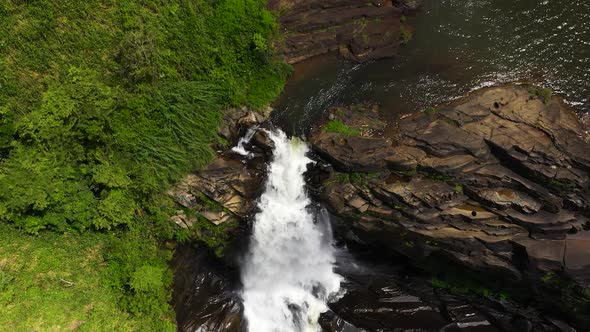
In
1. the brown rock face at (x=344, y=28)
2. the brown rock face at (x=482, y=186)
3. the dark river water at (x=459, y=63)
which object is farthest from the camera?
the brown rock face at (x=344, y=28)

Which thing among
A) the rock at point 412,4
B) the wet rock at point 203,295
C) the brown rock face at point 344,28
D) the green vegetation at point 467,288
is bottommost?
the wet rock at point 203,295

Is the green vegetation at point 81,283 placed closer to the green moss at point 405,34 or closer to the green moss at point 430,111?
the green moss at point 430,111

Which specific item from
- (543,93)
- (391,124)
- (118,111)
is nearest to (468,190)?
(391,124)

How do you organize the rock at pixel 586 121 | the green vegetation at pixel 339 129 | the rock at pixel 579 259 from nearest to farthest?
1. the rock at pixel 579 259
2. the rock at pixel 586 121
3. the green vegetation at pixel 339 129

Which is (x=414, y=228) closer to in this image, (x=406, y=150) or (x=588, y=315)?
(x=406, y=150)

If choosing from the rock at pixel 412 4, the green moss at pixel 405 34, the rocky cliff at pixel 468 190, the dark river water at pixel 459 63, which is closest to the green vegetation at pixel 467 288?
the rocky cliff at pixel 468 190

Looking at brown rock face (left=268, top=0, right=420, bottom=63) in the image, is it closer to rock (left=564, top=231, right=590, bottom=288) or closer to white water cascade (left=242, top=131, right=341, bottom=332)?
white water cascade (left=242, top=131, right=341, bottom=332)
